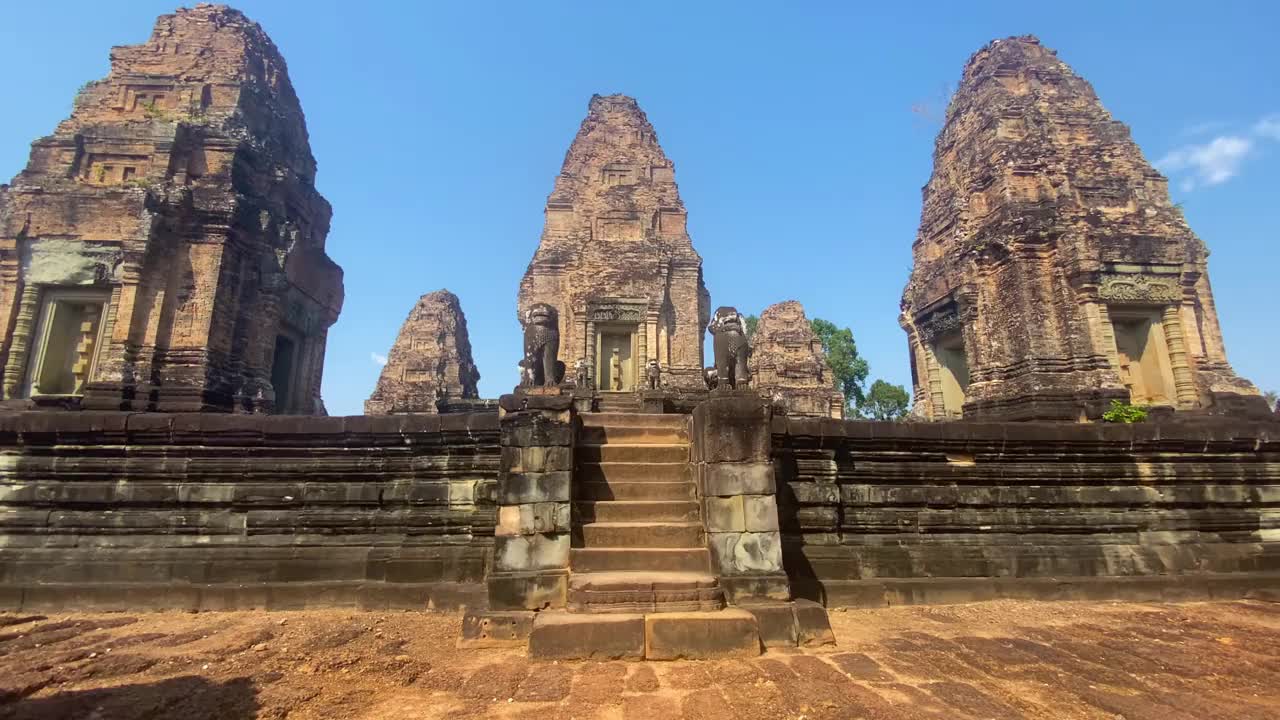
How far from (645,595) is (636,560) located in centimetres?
53

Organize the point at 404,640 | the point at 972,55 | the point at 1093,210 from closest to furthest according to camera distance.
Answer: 1. the point at 404,640
2. the point at 1093,210
3. the point at 972,55

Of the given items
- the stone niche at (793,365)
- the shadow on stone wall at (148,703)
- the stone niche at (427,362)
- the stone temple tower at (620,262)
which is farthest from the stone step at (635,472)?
the stone niche at (427,362)

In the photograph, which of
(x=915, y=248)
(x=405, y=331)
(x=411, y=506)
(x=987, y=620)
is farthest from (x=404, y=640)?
(x=405, y=331)

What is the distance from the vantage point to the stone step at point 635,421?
21.1ft

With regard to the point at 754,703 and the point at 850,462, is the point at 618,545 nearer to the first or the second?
the point at 754,703

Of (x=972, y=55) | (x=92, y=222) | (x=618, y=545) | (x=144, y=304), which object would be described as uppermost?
(x=972, y=55)

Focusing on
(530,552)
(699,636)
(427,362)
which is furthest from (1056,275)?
(427,362)

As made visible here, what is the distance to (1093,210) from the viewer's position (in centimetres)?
1232

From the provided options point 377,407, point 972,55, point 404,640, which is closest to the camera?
point 404,640

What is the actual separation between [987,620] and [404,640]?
16.6 ft

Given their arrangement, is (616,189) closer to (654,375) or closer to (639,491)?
(654,375)

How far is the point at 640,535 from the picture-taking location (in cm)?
514

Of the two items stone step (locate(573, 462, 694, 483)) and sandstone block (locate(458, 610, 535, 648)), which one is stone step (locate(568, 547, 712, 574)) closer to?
sandstone block (locate(458, 610, 535, 648))

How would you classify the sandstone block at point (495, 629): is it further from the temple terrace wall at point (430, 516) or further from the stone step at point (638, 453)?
the stone step at point (638, 453)
